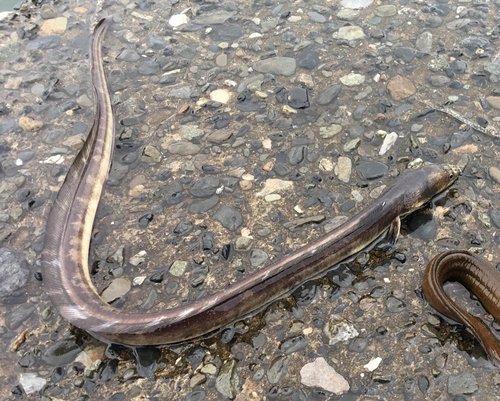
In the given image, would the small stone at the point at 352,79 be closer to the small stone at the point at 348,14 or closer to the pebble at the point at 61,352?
the small stone at the point at 348,14

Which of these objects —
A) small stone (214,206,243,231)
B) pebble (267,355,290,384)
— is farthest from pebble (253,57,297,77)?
pebble (267,355,290,384)

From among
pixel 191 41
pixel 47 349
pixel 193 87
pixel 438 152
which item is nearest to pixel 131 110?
pixel 193 87

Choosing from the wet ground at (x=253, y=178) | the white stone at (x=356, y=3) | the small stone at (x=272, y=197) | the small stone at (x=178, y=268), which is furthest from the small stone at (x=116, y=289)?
the white stone at (x=356, y=3)

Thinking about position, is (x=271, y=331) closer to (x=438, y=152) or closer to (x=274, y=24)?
(x=438, y=152)

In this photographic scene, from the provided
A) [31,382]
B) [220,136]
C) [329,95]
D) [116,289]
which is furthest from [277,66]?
[31,382]

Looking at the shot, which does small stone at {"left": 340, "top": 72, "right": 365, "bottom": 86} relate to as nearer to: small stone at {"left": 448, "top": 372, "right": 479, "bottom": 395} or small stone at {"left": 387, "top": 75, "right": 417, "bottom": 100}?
small stone at {"left": 387, "top": 75, "right": 417, "bottom": 100}

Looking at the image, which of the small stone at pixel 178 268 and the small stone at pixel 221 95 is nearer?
the small stone at pixel 178 268
